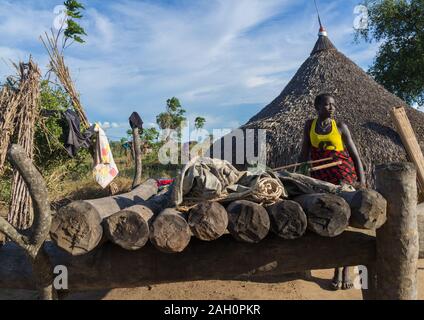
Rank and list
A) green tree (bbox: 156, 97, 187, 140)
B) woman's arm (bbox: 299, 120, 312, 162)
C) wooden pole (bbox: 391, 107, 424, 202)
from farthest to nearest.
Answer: green tree (bbox: 156, 97, 187, 140), wooden pole (bbox: 391, 107, 424, 202), woman's arm (bbox: 299, 120, 312, 162)

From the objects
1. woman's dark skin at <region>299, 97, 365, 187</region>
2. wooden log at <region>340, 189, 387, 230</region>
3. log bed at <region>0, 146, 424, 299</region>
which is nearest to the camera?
wooden log at <region>340, 189, 387, 230</region>

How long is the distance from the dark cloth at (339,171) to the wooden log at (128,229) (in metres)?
1.92

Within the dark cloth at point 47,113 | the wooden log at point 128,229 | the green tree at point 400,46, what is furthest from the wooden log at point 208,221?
the green tree at point 400,46

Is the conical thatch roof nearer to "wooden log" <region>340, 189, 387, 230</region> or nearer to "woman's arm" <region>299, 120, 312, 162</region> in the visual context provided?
"woman's arm" <region>299, 120, 312, 162</region>

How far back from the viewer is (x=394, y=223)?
1874 mm

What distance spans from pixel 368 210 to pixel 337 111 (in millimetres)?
6002

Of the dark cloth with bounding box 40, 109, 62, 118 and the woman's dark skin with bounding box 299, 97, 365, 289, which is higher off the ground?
the dark cloth with bounding box 40, 109, 62, 118

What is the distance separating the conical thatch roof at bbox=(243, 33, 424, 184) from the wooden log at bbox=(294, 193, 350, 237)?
4.95 metres

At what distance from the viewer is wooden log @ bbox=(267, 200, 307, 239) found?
1729 mm

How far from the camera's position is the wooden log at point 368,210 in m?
1.76

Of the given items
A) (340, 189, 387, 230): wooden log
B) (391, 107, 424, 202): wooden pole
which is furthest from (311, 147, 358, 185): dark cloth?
(391, 107, 424, 202): wooden pole

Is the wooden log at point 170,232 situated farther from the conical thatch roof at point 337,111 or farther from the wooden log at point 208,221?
the conical thatch roof at point 337,111

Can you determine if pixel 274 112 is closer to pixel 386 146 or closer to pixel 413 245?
pixel 386 146
